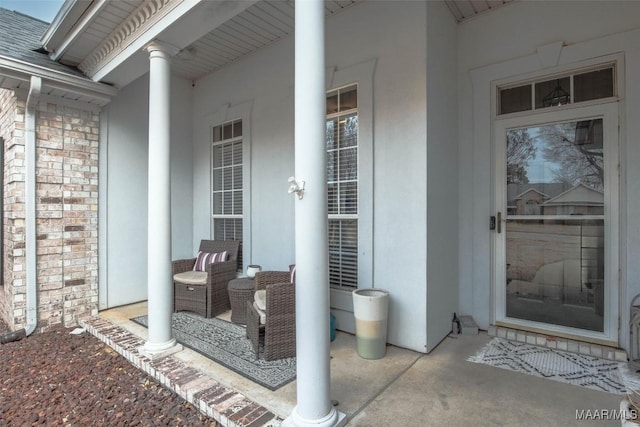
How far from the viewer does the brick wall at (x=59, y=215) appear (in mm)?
3666

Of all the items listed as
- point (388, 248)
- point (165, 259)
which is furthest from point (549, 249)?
point (165, 259)

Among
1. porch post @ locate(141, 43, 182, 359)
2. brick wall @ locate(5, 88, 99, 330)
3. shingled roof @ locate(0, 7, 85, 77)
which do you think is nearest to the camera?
porch post @ locate(141, 43, 182, 359)

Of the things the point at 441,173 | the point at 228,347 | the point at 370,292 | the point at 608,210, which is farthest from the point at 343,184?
the point at 608,210

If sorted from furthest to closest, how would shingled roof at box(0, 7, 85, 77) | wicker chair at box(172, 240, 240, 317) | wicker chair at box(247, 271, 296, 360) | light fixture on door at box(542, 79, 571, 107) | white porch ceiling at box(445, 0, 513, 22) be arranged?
wicker chair at box(172, 240, 240, 317)
shingled roof at box(0, 7, 85, 77)
white porch ceiling at box(445, 0, 513, 22)
light fixture on door at box(542, 79, 571, 107)
wicker chair at box(247, 271, 296, 360)

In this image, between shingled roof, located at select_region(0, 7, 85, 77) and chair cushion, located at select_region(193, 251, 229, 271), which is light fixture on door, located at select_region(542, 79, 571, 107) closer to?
chair cushion, located at select_region(193, 251, 229, 271)

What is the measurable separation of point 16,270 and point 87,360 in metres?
1.49

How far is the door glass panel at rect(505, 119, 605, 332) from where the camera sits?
3133 mm

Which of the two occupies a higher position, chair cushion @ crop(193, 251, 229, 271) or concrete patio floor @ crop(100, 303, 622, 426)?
chair cushion @ crop(193, 251, 229, 271)

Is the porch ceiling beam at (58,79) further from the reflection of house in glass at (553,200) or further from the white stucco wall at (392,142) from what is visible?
the reflection of house in glass at (553,200)

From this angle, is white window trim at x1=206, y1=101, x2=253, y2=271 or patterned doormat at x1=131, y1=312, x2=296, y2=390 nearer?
patterned doormat at x1=131, y1=312, x2=296, y2=390

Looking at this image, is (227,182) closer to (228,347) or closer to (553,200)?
(228,347)

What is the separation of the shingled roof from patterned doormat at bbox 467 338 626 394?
5214mm

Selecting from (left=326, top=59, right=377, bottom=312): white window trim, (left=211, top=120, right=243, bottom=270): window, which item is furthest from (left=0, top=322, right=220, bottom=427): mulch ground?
(left=211, top=120, right=243, bottom=270): window

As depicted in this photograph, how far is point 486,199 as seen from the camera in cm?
361
